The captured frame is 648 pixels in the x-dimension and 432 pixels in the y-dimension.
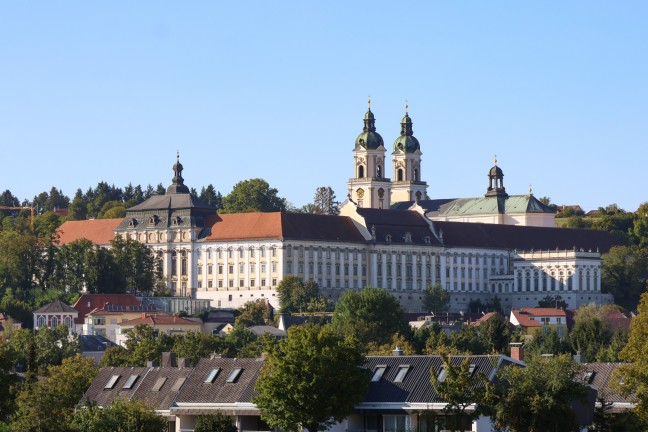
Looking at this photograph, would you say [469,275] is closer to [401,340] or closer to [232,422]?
[401,340]

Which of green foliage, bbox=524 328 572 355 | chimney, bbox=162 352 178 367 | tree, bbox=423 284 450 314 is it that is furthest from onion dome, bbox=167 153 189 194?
chimney, bbox=162 352 178 367

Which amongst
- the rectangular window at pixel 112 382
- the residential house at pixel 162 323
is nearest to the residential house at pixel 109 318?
the residential house at pixel 162 323

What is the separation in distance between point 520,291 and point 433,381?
436 feet

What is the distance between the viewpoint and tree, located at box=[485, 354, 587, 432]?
60.9 meters

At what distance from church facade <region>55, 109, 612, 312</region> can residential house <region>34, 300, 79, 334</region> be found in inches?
741

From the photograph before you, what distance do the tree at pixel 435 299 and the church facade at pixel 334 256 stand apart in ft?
7.08

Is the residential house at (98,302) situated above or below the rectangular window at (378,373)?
above

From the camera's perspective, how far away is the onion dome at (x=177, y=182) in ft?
641

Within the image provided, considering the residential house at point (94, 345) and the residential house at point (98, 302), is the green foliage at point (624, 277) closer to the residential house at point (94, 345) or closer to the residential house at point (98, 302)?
the residential house at point (98, 302)

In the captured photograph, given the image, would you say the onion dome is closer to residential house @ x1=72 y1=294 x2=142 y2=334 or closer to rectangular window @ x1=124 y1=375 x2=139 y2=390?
residential house @ x1=72 y1=294 x2=142 y2=334

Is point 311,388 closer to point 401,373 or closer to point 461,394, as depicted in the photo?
point 401,373

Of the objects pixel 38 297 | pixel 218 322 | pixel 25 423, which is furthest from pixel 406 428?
pixel 38 297

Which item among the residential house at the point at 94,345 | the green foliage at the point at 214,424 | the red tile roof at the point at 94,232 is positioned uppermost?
the red tile roof at the point at 94,232

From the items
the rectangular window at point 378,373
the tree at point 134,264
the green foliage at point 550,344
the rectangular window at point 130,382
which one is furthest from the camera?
the tree at point 134,264
